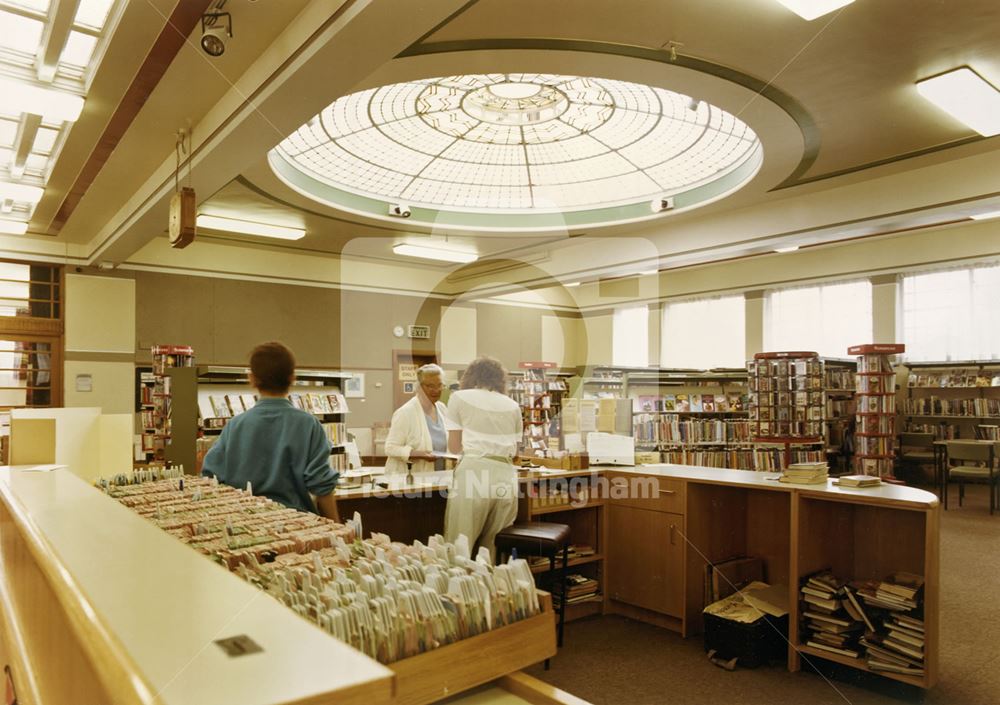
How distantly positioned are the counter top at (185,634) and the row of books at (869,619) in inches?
150

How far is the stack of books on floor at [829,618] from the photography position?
12.4 ft

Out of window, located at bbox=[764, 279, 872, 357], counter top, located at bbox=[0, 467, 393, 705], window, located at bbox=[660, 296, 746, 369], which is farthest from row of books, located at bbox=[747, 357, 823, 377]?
counter top, located at bbox=[0, 467, 393, 705]

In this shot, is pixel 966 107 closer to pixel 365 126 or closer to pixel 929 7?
pixel 929 7

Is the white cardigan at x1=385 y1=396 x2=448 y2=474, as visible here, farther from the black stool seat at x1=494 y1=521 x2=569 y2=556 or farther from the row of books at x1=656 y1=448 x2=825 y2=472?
the row of books at x1=656 y1=448 x2=825 y2=472

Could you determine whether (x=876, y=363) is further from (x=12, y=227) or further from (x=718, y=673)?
(x=12, y=227)

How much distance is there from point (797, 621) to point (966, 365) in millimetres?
9083

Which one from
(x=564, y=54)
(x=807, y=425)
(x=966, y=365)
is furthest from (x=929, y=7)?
(x=966, y=365)

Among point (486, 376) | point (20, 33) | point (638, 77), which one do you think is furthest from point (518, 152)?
point (20, 33)

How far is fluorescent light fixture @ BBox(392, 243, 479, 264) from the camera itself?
384 inches

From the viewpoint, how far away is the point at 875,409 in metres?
9.84

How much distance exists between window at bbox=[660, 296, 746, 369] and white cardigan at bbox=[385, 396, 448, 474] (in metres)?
9.00

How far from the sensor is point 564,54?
4.39 m

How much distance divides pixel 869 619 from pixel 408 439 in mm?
3378

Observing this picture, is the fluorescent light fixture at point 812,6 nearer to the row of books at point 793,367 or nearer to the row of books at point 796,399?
the row of books at point 793,367
